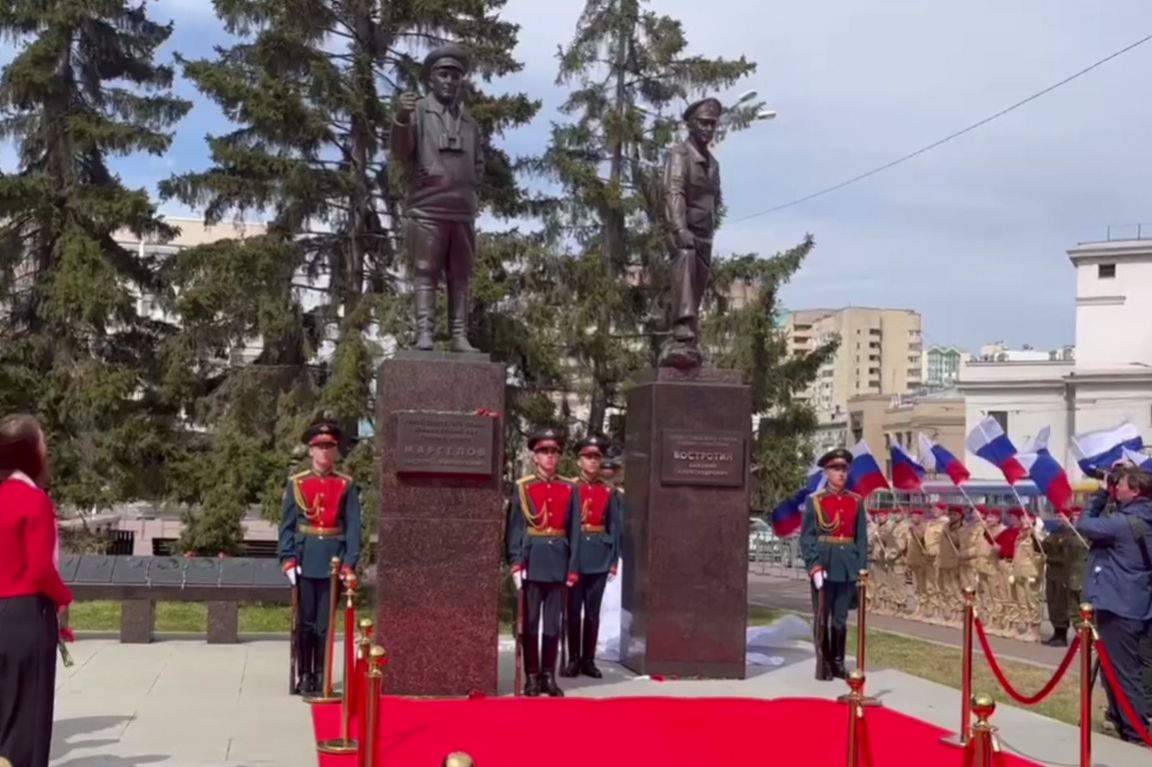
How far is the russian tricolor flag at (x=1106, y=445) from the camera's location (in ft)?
46.7

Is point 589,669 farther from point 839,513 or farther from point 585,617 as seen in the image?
point 839,513

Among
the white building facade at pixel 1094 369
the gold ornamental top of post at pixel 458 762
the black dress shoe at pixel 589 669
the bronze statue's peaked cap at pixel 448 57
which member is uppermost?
the white building facade at pixel 1094 369

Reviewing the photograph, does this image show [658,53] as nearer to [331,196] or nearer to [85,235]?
[331,196]

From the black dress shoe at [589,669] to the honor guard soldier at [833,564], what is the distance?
1784 mm

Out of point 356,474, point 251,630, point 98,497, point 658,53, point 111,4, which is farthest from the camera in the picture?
point 658,53

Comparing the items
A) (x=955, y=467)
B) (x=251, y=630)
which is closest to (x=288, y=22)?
(x=251, y=630)

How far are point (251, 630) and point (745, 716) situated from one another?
22.7 ft

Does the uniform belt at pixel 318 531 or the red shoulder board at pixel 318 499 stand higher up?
the red shoulder board at pixel 318 499

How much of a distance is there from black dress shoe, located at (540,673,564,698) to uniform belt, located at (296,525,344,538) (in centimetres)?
176

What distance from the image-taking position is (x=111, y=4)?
19.8m

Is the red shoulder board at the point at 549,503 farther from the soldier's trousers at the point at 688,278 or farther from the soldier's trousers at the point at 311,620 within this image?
the soldier's trousers at the point at 688,278

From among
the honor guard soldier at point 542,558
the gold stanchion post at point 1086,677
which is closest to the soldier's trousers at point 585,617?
the honor guard soldier at point 542,558

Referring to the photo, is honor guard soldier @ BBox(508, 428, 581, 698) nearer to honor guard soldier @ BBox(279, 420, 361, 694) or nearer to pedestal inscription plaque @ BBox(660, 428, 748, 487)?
honor guard soldier @ BBox(279, 420, 361, 694)

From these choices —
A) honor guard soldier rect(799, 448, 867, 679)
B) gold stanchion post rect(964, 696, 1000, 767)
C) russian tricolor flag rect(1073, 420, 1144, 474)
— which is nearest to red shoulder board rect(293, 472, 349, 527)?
honor guard soldier rect(799, 448, 867, 679)
